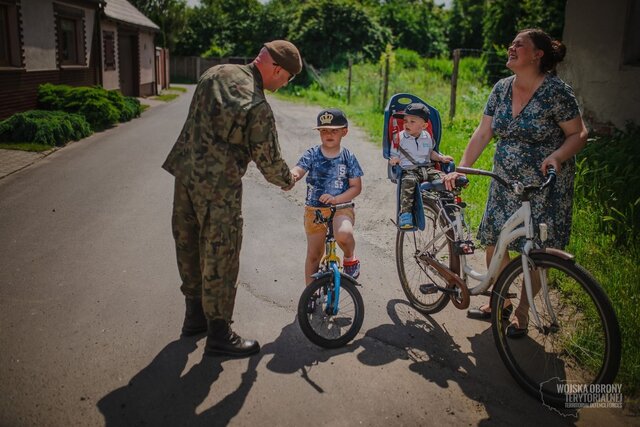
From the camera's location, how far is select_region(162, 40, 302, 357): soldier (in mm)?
3367

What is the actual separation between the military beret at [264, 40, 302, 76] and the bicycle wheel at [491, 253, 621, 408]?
1.88m

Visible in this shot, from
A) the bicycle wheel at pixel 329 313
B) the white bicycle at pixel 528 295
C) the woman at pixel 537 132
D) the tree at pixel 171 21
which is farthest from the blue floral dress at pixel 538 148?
the tree at pixel 171 21

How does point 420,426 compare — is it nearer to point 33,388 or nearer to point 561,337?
point 561,337

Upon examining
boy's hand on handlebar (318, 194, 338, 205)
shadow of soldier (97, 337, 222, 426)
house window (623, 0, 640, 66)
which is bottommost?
shadow of soldier (97, 337, 222, 426)

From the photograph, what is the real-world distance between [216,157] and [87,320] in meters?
1.77

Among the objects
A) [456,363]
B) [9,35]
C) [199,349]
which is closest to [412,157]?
[456,363]

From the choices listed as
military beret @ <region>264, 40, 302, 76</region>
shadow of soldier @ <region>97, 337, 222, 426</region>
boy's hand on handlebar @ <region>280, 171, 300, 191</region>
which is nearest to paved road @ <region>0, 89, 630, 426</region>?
shadow of soldier @ <region>97, 337, 222, 426</region>

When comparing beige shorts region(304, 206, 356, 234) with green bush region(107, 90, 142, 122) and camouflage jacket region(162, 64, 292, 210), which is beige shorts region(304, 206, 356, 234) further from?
green bush region(107, 90, 142, 122)

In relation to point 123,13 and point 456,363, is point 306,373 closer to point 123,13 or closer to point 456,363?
point 456,363

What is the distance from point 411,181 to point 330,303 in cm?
115

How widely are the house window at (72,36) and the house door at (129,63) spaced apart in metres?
5.32

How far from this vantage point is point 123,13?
74.4ft

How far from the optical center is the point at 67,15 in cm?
1698

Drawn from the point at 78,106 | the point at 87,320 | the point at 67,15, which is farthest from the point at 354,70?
the point at 87,320
